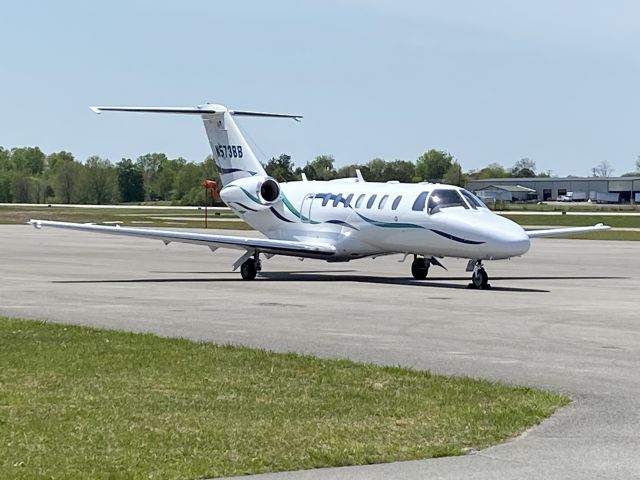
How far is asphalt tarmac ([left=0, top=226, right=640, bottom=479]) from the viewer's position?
9648mm

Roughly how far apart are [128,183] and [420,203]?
166 m

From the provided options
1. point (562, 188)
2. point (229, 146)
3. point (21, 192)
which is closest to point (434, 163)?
point (562, 188)

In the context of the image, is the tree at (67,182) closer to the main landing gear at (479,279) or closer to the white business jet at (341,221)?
the white business jet at (341,221)

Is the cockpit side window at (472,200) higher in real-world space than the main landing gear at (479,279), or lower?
higher

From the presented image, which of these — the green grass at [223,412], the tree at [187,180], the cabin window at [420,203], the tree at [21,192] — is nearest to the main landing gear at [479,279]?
the cabin window at [420,203]

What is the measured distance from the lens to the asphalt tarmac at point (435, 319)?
965 centimetres

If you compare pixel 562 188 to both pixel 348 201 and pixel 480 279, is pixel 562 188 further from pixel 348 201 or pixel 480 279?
pixel 480 279

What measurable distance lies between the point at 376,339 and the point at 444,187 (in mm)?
13438

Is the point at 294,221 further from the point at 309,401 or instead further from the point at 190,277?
the point at 309,401

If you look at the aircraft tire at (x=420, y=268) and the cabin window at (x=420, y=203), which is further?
the aircraft tire at (x=420, y=268)

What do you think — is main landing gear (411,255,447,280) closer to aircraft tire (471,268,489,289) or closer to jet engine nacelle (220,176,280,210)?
aircraft tire (471,268,489,289)

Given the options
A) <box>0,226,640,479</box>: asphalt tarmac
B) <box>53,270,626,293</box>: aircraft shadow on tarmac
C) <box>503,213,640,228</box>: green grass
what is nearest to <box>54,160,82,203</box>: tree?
<box>503,213,640,228</box>: green grass

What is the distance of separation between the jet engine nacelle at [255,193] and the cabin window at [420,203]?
200 inches

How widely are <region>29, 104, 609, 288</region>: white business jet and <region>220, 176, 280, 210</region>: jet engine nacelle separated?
0.03 meters
